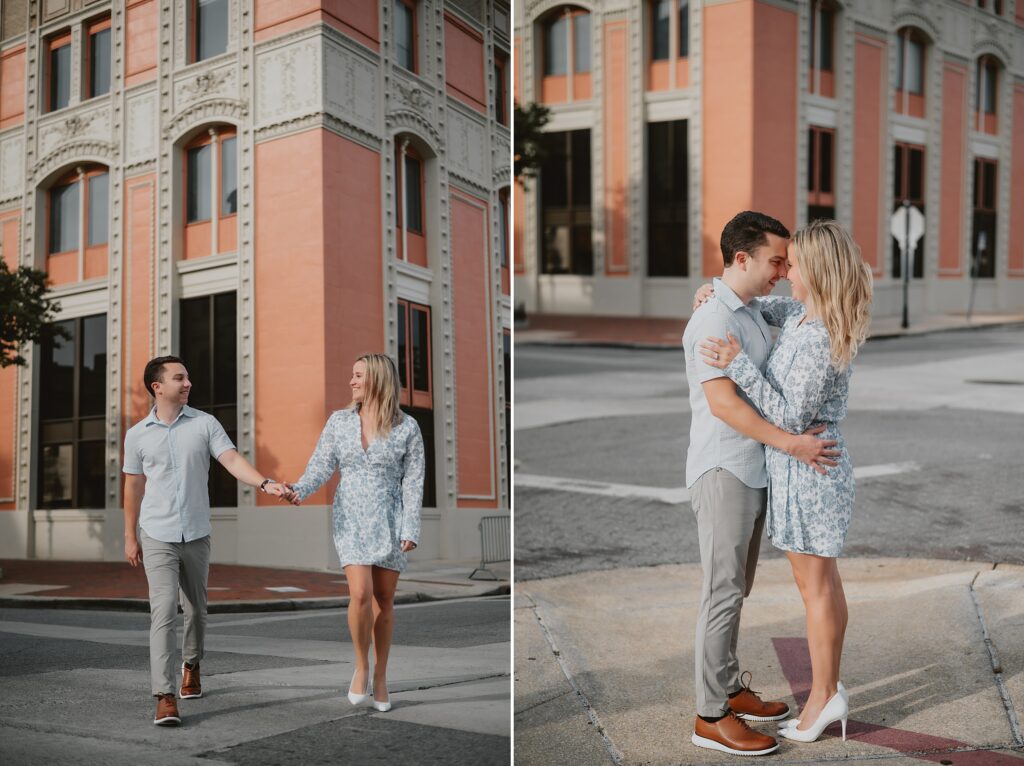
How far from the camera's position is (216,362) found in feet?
10.1

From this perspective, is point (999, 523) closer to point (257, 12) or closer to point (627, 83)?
point (627, 83)

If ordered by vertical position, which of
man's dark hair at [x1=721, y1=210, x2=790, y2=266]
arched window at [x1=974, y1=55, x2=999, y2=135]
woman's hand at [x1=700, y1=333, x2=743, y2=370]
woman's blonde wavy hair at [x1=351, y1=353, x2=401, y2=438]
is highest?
arched window at [x1=974, y1=55, x2=999, y2=135]

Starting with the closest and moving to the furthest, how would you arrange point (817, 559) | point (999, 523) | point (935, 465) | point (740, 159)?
point (817, 559), point (740, 159), point (999, 523), point (935, 465)

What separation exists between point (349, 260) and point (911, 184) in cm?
291

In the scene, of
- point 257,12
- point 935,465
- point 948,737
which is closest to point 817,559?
point 948,737

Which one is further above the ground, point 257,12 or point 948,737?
point 257,12

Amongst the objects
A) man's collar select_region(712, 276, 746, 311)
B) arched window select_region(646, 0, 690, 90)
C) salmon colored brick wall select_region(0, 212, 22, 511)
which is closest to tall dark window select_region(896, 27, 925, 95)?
arched window select_region(646, 0, 690, 90)

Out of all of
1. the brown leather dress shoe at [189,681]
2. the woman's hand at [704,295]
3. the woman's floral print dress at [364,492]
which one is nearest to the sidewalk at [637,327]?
the woman's hand at [704,295]

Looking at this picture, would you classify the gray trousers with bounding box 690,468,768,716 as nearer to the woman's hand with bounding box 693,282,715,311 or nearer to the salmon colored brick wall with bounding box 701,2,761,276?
the woman's hand with bounding box 693,282,715,311

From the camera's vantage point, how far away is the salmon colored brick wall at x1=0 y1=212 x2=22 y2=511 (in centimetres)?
328

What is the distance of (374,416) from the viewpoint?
3.12m

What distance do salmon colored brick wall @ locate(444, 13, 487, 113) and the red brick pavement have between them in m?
1.51

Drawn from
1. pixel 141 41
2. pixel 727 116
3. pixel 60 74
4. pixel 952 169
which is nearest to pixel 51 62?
pixel 60 74

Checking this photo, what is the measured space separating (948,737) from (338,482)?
6.17ft
